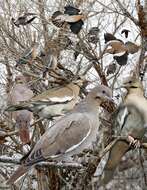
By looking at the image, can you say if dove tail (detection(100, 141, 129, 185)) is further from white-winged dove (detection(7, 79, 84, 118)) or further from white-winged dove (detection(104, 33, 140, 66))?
white-winged dove (detection(7, 79, 84, 118))

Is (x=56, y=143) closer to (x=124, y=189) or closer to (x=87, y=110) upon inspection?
(x=87, y=110)

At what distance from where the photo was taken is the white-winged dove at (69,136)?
1562 millimetres

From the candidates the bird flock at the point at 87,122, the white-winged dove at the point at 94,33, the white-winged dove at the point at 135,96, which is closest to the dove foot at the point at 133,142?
the bird flock at the point at 87,122

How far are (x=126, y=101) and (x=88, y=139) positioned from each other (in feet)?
0.77

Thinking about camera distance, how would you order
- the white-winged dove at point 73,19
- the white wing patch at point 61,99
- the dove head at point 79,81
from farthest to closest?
1. the white wing patch at point 61,99
2. the dove head at point 79,81
3. the white-winged dove at point 73,19

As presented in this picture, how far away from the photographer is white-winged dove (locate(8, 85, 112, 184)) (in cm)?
156

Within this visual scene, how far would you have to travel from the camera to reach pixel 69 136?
163 centimetres

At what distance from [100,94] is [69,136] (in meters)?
0.23

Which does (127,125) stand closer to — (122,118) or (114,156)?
(122,118)

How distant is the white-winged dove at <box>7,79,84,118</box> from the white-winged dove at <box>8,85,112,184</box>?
0.36m

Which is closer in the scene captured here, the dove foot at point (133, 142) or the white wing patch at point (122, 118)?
the dove foot at point (133, 142)

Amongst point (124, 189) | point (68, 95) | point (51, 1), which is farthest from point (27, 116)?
point (51, 1)

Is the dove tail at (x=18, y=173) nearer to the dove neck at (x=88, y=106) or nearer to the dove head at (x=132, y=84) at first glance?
the dove neck at (x=88, y=106)

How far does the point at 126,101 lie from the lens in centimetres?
179
